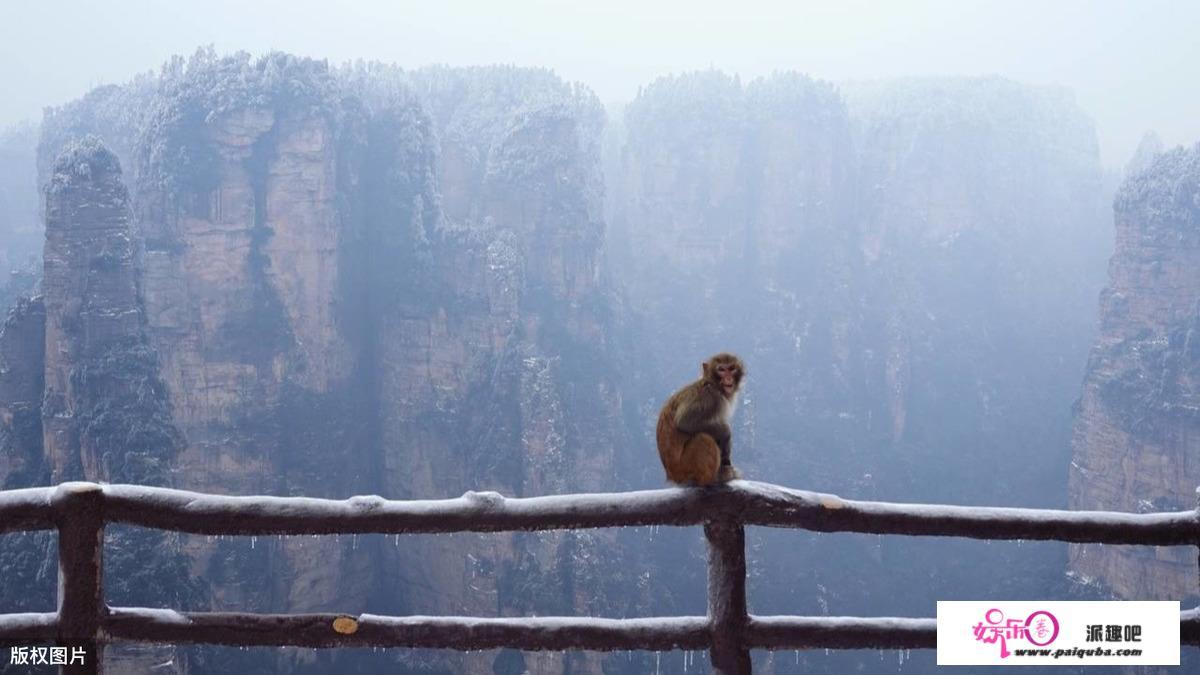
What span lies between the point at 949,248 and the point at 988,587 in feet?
59.4

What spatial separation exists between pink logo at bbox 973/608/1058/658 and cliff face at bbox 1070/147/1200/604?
21019 mm

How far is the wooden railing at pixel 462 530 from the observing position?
284 centimetres

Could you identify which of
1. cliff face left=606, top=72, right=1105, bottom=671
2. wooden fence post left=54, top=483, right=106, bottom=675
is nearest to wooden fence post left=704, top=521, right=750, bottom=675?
wooden fence post left=54, top=483, right=106, bottom=675

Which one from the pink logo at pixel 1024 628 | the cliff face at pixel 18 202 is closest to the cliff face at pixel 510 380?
the cliff face at pixel 18 202

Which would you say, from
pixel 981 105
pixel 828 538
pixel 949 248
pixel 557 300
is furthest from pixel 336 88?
pixel 981 105

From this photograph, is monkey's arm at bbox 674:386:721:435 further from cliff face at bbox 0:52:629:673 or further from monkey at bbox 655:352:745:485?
cliff face at bbox 0:52:629:673

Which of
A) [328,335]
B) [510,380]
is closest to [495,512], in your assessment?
[510,380]

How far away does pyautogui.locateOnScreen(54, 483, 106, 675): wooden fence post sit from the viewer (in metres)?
2.80

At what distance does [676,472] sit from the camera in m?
3.19

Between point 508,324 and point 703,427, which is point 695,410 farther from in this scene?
point 508,324

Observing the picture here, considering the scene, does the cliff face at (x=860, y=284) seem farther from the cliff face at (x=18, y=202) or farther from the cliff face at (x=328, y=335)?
the cliff face at (x=18, y=202)

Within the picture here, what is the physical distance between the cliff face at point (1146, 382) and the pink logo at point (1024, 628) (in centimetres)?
2102

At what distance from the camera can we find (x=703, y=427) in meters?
3.23

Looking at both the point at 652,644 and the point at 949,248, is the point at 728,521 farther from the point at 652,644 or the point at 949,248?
the point at 949,248
